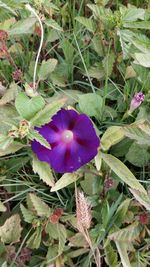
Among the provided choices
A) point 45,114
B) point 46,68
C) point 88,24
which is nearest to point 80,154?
point 45,114

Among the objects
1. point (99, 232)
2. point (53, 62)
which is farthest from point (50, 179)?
A: point (53, 62)

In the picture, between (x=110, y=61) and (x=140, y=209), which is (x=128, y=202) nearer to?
(x=140, y=209)

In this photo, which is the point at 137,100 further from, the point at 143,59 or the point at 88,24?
the point at 88,24

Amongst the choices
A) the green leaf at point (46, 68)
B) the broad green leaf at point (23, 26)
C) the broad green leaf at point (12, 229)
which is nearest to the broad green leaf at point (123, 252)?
the broad green leaf at point (12, 229)

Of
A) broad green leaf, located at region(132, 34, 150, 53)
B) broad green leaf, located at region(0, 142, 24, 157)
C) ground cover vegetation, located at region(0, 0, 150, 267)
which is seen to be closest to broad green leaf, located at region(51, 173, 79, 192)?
ground cover vegetation, located at region(0, 0, 150, 267)

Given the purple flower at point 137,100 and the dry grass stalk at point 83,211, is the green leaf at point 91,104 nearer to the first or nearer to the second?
the purple flower at point 137,100

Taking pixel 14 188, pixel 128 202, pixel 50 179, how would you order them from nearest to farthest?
pixel 50 179
pixel 128 202
pixel 14 188
